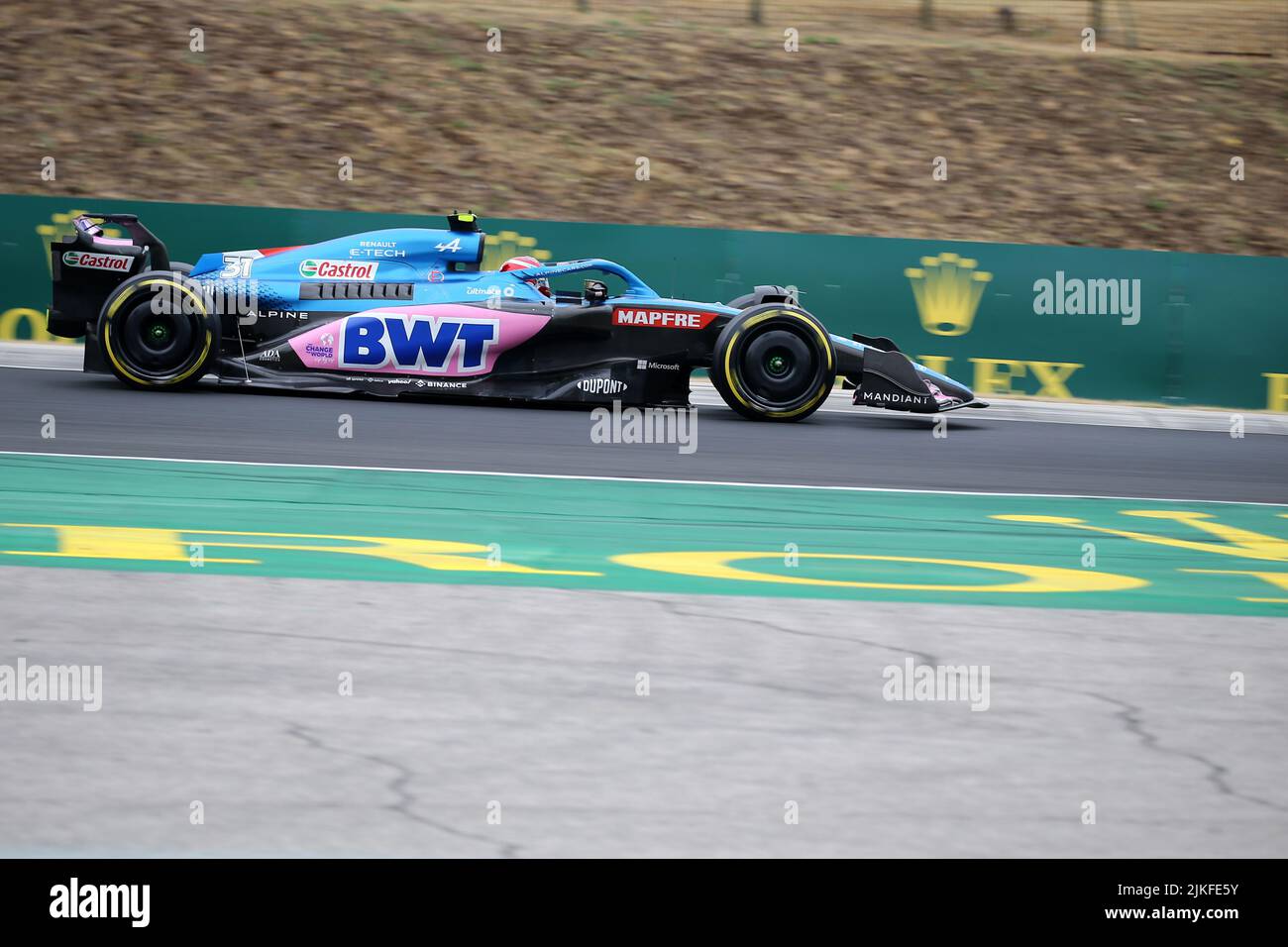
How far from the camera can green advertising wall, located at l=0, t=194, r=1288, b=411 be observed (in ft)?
46.9

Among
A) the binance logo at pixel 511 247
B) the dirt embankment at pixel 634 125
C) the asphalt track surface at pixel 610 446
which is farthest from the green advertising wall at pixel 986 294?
the dirt embankment at pixel 634 125

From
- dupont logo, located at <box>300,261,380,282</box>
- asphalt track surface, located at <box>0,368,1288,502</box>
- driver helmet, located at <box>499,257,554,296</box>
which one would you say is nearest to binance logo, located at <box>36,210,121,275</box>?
asphalt track surface, located at <box>0,368,1288,502</box>

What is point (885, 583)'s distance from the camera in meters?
6.78

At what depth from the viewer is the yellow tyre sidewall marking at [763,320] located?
1134cm

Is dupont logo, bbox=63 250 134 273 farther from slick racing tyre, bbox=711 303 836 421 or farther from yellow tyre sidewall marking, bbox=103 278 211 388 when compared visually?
slick racing tyre, bbox=711 303 836 421

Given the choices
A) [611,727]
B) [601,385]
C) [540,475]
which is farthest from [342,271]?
[611,727]

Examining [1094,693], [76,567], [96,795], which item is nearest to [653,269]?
[76,567]

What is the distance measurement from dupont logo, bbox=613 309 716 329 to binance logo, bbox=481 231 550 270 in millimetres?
3940

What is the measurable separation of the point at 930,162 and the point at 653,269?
24.2ft

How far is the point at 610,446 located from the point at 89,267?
4333 mm

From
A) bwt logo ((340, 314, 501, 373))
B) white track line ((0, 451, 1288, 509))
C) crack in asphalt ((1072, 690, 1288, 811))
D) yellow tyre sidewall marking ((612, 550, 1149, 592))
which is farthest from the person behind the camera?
bwt logo ((340, 314, 501, 373))

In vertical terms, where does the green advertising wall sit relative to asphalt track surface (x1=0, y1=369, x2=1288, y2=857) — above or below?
above

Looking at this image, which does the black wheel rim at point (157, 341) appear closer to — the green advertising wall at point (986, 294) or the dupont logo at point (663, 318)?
the dupont logo at point (663, 318)
